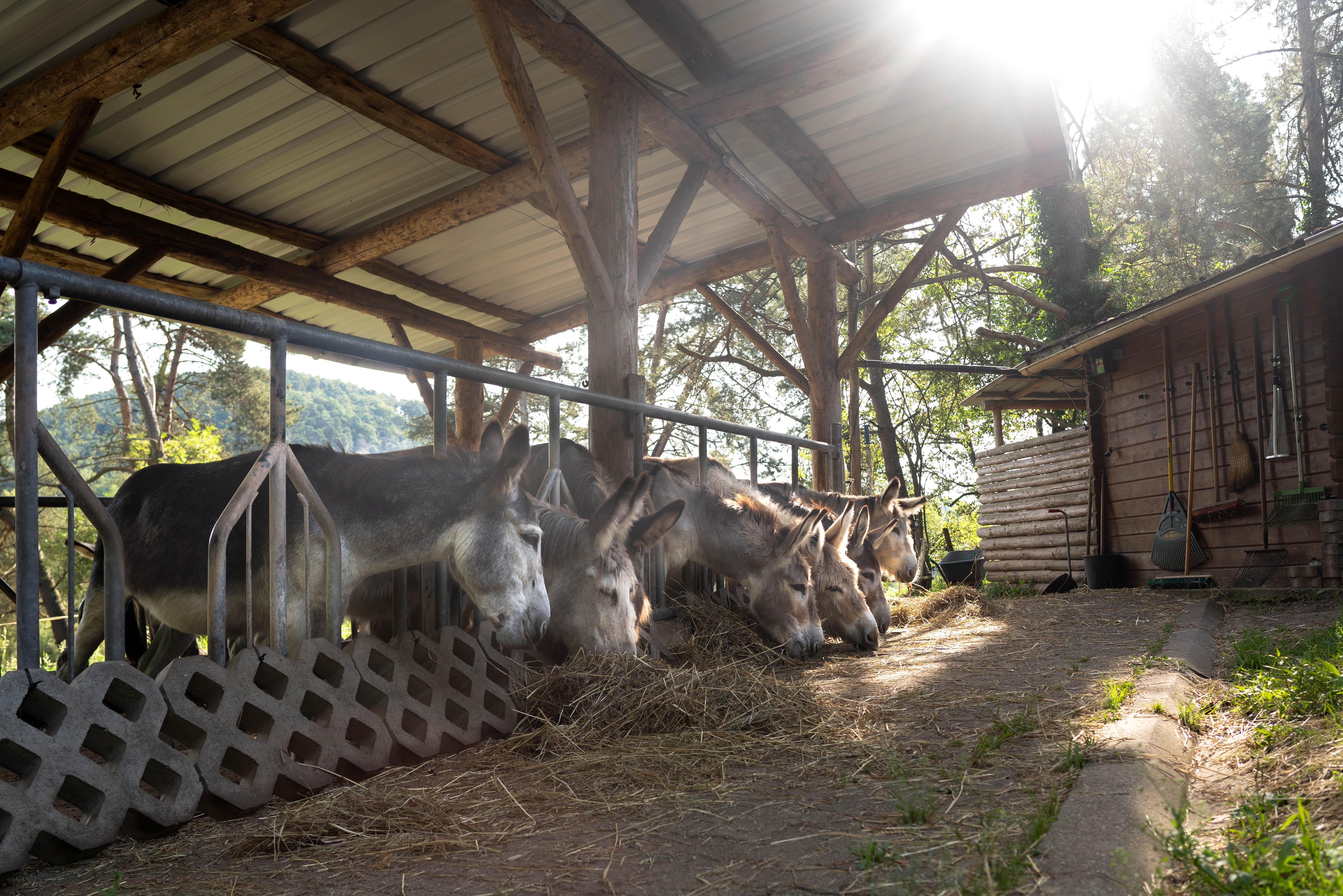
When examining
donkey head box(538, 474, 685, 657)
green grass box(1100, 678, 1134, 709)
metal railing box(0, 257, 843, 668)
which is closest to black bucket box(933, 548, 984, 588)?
green grass box(1100, 678, 1134, 709)

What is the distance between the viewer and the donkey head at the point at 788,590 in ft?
18.9

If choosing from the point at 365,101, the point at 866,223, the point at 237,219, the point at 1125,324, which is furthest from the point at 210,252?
the point at 1125,324

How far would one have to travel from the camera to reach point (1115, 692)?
3375mm

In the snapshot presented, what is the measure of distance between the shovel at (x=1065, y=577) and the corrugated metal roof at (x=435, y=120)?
6361 mm

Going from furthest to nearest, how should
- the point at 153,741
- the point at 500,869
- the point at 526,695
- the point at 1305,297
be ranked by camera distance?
1. the point at 1305,297
2. the point at 526,695
3. the point at 153,741
4. the point at 500,869

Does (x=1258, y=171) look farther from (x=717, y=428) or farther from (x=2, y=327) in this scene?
(x=2, y=327)

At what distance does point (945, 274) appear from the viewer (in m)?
23.5

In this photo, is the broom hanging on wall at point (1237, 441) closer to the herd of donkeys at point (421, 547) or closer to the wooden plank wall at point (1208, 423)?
the wooden plank wall at point (1208, 423)

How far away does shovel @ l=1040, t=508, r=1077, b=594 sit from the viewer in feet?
39.0

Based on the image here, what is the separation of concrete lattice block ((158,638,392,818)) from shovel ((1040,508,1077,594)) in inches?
419

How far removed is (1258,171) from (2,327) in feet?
98.1

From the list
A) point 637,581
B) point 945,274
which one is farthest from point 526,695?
point 945,274

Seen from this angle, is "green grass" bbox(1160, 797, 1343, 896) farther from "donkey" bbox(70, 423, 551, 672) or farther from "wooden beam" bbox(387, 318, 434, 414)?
"wooden beam" bbox(387, 318, 434, 414)

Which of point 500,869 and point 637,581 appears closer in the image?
point 500,869
